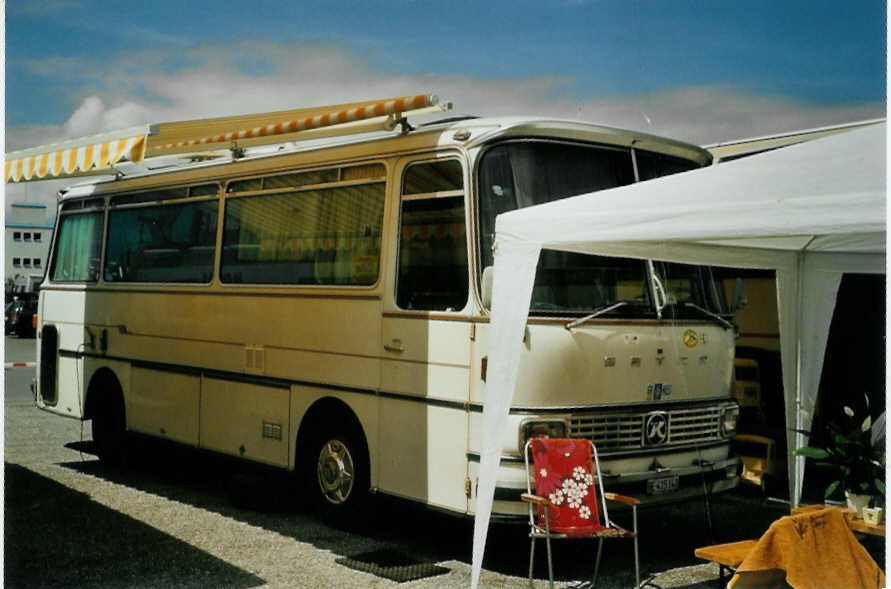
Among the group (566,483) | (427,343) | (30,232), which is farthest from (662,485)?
(30,232)

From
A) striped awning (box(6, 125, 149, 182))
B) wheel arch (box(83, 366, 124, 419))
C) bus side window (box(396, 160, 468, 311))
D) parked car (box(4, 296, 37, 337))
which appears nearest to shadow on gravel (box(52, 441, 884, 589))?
wheel arch (box(83, 366, 124, 419))

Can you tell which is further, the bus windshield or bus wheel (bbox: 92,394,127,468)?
bus wheel (bbox: 92,394,127,468)

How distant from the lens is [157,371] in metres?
9.27

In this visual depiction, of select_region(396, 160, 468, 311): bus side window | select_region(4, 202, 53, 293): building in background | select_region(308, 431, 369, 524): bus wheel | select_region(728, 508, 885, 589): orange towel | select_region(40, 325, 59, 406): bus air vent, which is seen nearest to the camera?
select_region(728, 508, 885, 589): orange towel

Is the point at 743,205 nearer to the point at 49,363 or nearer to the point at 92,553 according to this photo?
the point at 92,553

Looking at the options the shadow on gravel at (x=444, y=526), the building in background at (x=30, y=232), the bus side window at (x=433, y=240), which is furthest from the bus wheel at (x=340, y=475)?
the building in background at (x=30, y=232)

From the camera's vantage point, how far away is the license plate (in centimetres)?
657

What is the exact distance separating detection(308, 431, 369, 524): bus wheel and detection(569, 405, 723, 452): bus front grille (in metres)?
1.71

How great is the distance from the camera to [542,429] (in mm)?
6250

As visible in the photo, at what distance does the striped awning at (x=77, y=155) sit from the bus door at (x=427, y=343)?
215cm

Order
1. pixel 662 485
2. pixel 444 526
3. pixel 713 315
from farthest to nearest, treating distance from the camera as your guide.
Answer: pixel 444 526 < pixel 713 315 < pixel 662 485

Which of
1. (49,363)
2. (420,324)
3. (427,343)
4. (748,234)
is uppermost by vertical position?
(748,234)

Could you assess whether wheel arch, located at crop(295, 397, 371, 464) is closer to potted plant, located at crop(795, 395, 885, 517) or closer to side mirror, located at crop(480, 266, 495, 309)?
side mirror, located at crop(480, 266, 495, 309)

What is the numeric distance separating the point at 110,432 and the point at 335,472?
362 centimetres
